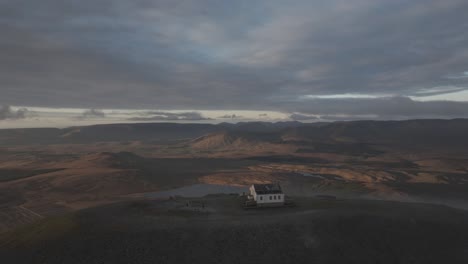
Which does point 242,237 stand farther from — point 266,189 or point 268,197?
point 266,189

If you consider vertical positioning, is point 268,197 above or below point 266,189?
below

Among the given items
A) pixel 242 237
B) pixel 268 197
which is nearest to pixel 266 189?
pixel 268 197

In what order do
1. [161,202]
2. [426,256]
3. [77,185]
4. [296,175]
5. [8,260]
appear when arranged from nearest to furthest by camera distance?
[8,260], [426,256], [161,202], [77,185], [296,175]

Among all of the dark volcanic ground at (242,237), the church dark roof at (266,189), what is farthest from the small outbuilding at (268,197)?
the dark volcanic ground at (242,237)

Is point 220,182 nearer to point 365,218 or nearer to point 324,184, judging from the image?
point 324,184

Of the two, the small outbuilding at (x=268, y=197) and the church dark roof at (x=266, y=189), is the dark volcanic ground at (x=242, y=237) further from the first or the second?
the church dark roof at (x=266, y=189)

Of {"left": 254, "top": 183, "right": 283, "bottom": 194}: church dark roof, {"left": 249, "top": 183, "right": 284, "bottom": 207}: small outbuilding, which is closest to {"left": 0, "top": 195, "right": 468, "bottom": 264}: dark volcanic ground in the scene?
{"left": 249, "top": 183, "right": 284, "bottom": 207}: small outbuilding

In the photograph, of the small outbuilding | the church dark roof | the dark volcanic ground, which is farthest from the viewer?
the church dark roof

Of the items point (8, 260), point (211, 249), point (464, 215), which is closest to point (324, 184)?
point (464, 215)

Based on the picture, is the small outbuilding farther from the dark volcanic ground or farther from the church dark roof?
the dark volcanic ground

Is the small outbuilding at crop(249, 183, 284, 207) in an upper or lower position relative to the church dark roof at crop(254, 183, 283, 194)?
lower

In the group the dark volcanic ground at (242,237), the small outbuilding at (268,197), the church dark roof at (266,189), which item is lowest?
the dark volcanic ground at (242,237)
